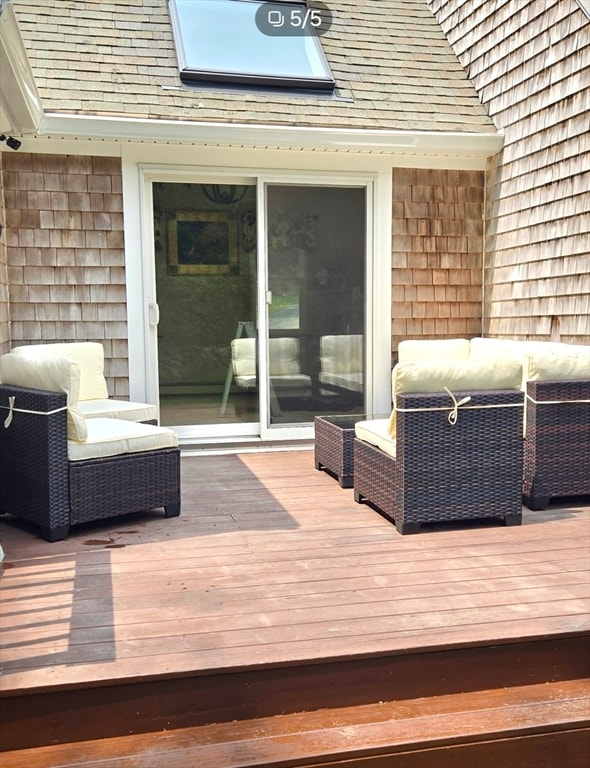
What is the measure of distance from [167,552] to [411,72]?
15.6ft

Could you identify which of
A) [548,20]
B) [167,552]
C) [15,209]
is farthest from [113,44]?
[167,552]

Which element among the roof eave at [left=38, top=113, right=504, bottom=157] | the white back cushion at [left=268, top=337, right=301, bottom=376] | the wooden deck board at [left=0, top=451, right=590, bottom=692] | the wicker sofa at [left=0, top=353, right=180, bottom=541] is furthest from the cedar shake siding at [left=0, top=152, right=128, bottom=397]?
the wooden deck board at [left=0, top=451, right=590, bottom=692]

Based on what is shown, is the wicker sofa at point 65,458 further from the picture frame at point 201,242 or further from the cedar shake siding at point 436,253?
the cedar shake siding at point 436,253

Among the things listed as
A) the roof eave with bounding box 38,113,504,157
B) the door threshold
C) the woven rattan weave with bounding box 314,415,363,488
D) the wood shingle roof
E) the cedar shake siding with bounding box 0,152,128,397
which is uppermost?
the wood shingle roof

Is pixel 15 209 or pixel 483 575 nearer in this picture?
pixel 483 575

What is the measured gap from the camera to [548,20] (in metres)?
4.86

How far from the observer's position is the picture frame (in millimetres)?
5414

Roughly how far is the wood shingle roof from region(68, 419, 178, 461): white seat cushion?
2450 mm

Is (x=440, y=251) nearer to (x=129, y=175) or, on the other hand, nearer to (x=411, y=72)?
(x=411, y=72)

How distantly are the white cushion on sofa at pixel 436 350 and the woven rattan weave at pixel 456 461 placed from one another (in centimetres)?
185

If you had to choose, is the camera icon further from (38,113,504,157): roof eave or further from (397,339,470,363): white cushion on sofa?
(397,339,470,363): white cushion on sofa

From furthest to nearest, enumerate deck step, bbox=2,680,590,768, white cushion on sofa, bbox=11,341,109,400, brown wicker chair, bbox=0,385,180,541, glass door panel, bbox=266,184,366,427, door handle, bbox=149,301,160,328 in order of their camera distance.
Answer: glass door panel, bbox=266,184,366,427, door handle, bbox=149,301,160,328, white cushion on sofa, bbox=11,341,109,400, brown wicker chair, bbox=0,385,180,541, deck step, bbox=2,680,590,768

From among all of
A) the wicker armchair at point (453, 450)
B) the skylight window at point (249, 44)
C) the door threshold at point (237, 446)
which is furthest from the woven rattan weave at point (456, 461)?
the skylight window at point (249, 44)

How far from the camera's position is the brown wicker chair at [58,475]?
3273 mm
